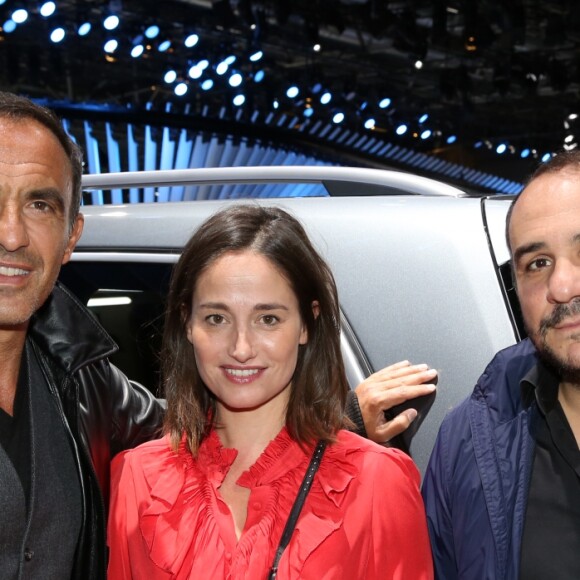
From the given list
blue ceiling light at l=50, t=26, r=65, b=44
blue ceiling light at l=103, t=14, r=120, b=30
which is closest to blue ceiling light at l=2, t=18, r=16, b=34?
blue ceiling light at l=50, t=26, r=65, b=44

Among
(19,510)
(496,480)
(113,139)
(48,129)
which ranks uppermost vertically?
(113,139)

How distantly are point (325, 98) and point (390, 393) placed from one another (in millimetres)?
15517

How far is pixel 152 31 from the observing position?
42.0 ft

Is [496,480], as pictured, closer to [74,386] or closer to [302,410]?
[302,410]

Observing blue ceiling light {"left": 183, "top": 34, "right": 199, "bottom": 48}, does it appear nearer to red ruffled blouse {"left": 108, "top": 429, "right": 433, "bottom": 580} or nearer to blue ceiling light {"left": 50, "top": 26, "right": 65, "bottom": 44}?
blue ceiling light {"left": 50, "top": 26, "right": 65, "bottom": 44}

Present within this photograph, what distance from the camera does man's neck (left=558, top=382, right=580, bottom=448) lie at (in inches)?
82.0

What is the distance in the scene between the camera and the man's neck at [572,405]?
6.83 ft

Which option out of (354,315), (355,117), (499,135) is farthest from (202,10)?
(354,315)

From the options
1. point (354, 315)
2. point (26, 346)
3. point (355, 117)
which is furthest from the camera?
point (355, 117)

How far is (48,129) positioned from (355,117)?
16.7 metres

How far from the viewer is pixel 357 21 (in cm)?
1445

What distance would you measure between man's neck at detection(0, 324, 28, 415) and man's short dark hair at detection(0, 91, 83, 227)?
0.30m

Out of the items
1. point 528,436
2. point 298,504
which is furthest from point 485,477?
point 298,504

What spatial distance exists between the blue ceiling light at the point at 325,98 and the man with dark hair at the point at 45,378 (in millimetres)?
15367
